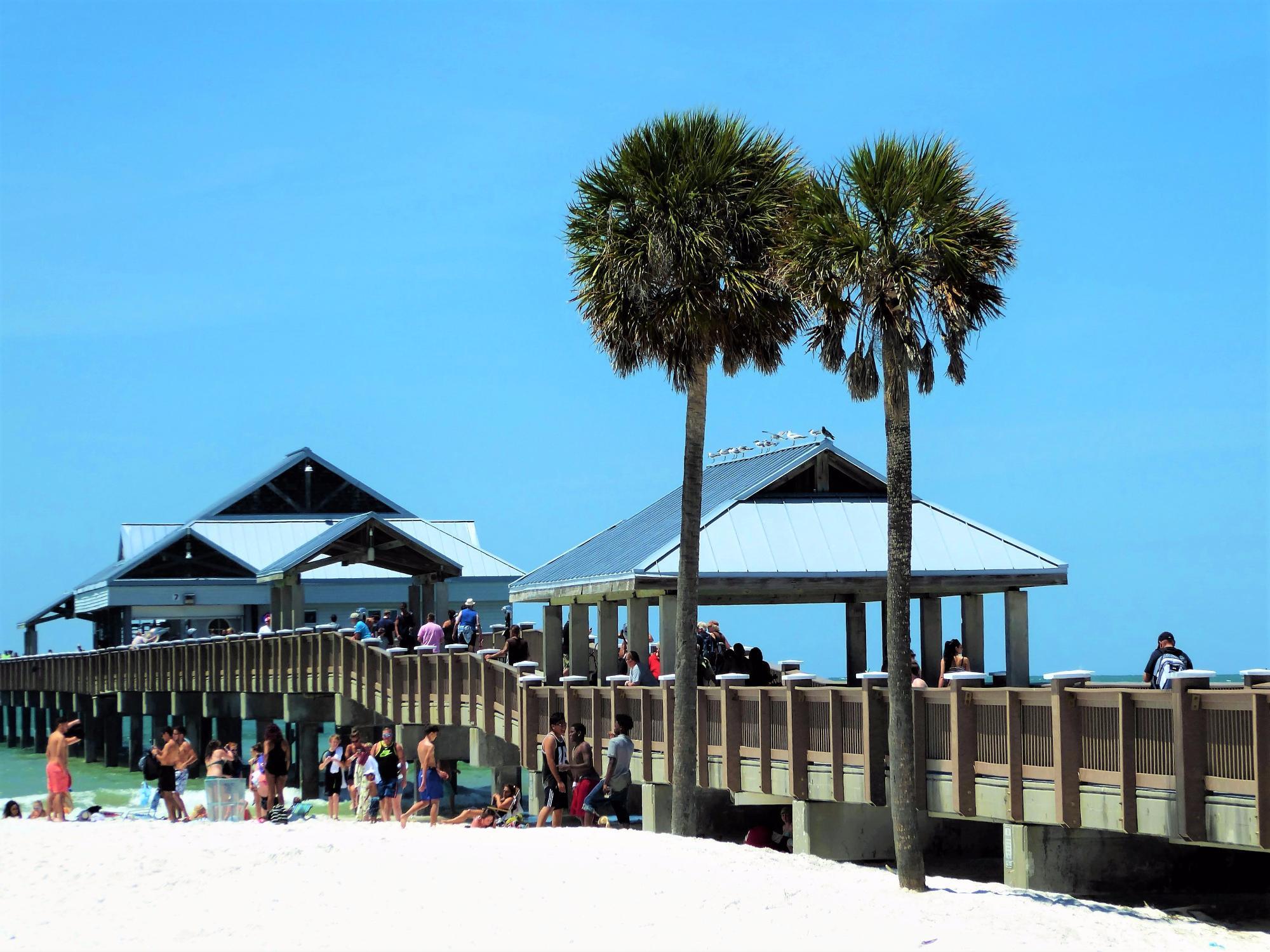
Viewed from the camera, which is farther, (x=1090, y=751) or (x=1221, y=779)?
(x=1090, y=751)

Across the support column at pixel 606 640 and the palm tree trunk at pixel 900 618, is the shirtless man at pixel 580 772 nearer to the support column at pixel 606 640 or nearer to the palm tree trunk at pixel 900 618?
the support column at pixel 606 640

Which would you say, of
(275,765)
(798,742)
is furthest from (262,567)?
(798,742)

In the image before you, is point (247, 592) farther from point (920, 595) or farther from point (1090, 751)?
point (1090, 751)

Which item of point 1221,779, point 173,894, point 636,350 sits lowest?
point 173,894

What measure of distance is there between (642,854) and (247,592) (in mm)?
46735

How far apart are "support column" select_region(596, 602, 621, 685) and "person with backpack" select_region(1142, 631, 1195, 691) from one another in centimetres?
1104

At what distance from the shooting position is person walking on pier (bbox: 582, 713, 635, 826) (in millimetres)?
23750

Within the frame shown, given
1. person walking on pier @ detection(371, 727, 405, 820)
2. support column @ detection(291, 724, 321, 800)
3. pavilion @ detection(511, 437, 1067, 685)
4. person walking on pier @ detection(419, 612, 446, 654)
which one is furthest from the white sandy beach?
support column @ detection(291, 724, 321, 800)

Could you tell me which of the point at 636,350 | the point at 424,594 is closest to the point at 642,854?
the point at 636,350

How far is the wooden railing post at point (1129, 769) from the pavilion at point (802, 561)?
9.47 metres

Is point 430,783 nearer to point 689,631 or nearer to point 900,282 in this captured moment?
point 689,631

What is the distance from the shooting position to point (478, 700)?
3209cm

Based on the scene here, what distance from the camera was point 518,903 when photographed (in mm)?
15875

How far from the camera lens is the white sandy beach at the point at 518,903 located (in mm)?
15156
